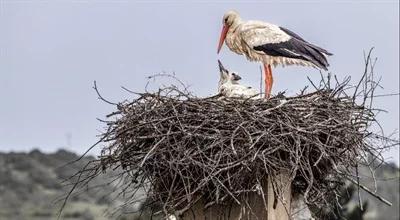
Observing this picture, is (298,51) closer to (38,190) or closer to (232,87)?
(232,87)

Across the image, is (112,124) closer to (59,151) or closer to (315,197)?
(315,197)

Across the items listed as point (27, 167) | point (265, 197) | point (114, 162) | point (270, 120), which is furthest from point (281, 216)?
point (27, 167)

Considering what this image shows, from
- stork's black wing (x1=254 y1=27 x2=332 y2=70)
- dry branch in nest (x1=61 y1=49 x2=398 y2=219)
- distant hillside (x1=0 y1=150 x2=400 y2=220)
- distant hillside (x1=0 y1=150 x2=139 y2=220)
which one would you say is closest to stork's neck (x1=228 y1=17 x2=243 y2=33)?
stork's black wing (x1=254 y1=27 x2=332 y2=70)

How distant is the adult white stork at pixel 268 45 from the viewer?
7652 mm

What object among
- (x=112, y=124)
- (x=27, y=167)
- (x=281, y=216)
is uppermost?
(x=27, y=167)

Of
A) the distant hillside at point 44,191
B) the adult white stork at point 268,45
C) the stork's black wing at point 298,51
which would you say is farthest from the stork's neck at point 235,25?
the distant hillside at point 44,191

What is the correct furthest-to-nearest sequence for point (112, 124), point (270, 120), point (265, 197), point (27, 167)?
1. point (27, 167)
2. point (112, 124)
3. point (270, 120)
4. point (265, 197)

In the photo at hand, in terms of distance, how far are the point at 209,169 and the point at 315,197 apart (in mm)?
944

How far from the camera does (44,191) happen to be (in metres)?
21.5

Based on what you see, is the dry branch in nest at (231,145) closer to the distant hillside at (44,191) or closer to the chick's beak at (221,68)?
the chick's beak at (221,68)

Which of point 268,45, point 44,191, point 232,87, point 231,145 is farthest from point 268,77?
point 44,191

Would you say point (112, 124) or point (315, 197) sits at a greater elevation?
point (112, 124)

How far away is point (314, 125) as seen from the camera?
6.30 metres

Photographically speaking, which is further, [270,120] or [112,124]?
[112,124]
